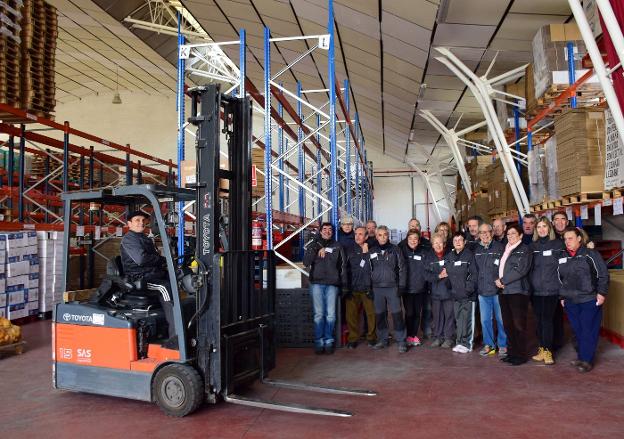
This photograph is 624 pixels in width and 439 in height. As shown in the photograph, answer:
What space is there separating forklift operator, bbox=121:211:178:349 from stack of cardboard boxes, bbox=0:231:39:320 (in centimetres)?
509

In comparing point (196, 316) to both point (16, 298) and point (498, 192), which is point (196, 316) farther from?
point (498, 192)

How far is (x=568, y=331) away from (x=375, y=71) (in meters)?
7.28

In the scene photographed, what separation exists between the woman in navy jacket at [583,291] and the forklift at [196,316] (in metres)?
2.68

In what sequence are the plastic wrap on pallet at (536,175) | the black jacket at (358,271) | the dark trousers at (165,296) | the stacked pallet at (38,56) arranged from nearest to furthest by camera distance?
the dark trousers at (165,296)
the black jacket at (358,271)
the stacked pallet at (38,56)
the plastic wrap on pallet at (536,175)

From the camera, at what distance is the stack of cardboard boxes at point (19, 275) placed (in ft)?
29.7

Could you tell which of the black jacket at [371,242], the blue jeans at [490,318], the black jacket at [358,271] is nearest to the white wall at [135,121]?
the black jacket at [371,242]

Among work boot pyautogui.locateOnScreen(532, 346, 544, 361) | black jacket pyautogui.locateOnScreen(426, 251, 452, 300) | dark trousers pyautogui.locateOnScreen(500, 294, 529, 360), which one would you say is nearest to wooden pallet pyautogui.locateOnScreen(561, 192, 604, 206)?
dark trousers pyautogui.locateOnScreen(500, 294, 529, 360)

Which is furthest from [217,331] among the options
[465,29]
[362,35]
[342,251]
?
[362,35]

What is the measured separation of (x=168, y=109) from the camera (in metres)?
27.8

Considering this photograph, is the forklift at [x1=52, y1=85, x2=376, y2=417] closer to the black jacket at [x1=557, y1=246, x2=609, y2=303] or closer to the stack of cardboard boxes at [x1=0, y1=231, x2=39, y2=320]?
the black jacket at [x1=557, y1=246, x2=609, y2=303]

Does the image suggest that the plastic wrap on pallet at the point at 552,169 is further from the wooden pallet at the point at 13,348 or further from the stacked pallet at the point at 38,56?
the stacked pallet at the point at 38,56

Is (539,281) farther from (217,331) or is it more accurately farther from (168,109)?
(168,109)

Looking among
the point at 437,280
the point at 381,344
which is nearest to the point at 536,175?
the point at 437,280

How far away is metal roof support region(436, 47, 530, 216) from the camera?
10.3 m
